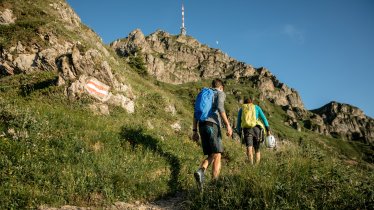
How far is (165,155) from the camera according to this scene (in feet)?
35.4

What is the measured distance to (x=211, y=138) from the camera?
322 inches

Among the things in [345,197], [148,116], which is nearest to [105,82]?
[148,116]

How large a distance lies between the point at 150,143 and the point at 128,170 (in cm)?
327

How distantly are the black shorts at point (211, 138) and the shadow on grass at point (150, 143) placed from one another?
1.52 m

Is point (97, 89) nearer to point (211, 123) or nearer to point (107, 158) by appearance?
point (107, 158)

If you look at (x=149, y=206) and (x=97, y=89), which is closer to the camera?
(x=149, y=206)

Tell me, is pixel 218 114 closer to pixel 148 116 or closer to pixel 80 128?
pixel 80 128

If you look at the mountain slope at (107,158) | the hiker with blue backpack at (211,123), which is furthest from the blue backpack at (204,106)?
the mountain slope at (107,158)

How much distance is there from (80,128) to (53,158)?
2.85 meters

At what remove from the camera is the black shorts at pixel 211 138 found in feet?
26.7

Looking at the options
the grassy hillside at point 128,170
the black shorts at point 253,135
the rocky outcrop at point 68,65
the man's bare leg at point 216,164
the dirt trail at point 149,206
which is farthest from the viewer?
the rocky outcrop at point 68,65

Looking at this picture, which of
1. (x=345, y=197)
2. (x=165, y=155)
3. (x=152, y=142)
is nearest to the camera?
(x=345, y=197)

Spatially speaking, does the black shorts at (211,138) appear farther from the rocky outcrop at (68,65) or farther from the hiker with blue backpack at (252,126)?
the rocky outcrop at (68,65)

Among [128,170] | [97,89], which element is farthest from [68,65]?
[128,170]
